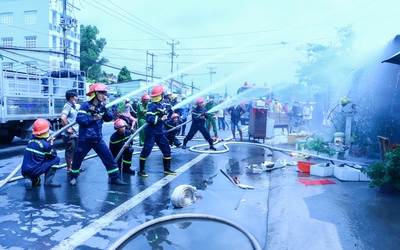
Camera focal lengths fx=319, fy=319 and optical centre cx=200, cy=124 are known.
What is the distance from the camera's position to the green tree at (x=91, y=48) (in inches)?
1810

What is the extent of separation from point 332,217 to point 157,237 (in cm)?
225

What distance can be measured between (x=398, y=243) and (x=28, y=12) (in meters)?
46.5

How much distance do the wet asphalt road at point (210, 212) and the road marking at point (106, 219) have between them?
0.4 inches

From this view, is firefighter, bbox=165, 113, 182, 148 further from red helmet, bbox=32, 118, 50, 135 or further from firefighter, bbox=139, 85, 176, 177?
red helmet, bbox=32, 118, 50, 135

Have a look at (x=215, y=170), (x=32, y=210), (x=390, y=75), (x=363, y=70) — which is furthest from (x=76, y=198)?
(x=363, y=70)

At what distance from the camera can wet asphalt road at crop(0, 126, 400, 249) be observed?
3.60 m

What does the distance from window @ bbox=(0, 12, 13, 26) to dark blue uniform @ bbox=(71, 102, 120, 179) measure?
146ft

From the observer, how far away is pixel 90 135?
18.5 feet

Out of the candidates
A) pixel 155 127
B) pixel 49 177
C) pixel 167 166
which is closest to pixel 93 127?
pixel 49 177

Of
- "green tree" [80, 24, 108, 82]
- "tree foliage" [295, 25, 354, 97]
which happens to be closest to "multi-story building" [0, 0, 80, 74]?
"green tree" [80, 24, 108, 82]

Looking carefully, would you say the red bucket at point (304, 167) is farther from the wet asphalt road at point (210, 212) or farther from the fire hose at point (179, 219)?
the fire hose at point (179, 219)

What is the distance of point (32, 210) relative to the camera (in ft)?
15.0

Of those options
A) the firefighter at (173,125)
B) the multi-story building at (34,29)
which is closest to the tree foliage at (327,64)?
the firefighter at (173,125)

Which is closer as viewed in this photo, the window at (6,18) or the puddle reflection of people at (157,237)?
the puddle reflection of people at (157,237)
